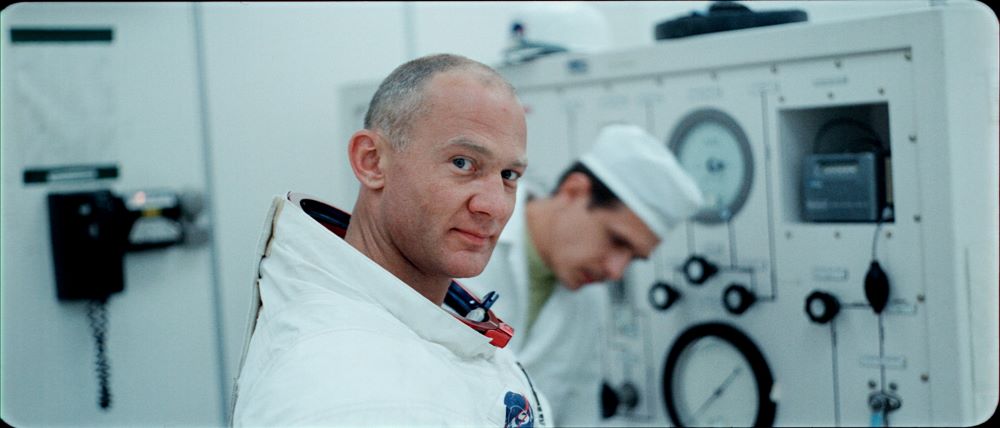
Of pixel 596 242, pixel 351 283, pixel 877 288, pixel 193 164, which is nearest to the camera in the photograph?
pixel 351 283

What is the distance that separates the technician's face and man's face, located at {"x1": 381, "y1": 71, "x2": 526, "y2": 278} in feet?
3.08

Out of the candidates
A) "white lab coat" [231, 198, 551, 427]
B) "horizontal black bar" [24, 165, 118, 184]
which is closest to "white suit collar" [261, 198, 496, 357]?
"white lab coat" [231, 198, 551, 427]

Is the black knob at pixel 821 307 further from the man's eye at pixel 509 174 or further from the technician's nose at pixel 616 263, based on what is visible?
the man's eye at pixel 509 174

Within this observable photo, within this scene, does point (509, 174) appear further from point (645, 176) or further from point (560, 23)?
point (560, 23)

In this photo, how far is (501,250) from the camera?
6.06 ft

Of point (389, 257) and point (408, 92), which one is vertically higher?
point (408, 92)

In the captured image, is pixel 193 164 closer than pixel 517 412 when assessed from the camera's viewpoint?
No

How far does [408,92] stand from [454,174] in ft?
0.35

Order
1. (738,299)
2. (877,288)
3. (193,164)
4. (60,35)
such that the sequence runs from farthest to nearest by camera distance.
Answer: (193,164)
(60,35)
(738,299)
(877,288)

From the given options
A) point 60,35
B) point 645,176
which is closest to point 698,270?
point 645,176

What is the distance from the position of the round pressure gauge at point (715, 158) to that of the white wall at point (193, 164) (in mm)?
256

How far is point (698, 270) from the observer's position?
1749 millimetres

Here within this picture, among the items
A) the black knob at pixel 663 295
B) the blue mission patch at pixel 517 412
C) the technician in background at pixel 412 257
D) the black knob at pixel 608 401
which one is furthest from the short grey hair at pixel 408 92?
the black knob at pixel 608 401

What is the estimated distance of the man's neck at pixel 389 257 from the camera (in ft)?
3.22
